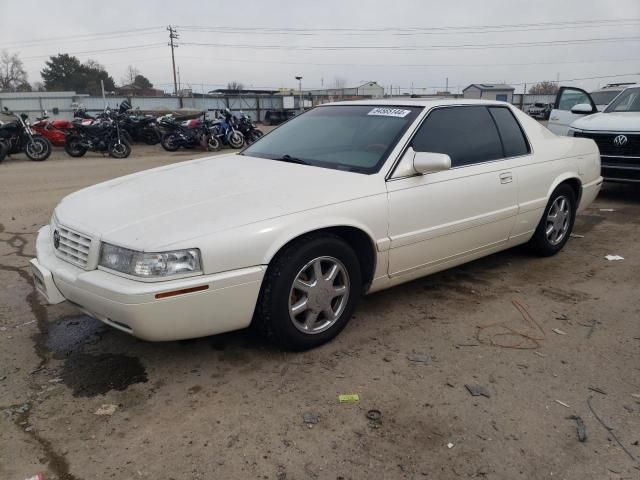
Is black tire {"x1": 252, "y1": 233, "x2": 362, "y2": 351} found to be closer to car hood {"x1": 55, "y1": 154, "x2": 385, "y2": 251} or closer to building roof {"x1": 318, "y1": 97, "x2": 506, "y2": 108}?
car hood {"x1": 55, "y1": 154, "x2": 385, "y2": 251}

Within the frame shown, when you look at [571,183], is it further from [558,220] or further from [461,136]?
[461,136]

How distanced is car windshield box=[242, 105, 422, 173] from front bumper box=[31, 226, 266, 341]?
117 centimetres

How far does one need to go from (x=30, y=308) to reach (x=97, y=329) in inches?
28.3

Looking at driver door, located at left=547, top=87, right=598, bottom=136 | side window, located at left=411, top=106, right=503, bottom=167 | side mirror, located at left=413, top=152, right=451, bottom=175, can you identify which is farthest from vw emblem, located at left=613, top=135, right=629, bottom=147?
side mirror, located at left=413, top=152, right=451, bottom=175

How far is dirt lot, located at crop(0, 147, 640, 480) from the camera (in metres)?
2.27

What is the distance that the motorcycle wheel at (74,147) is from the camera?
1431 centimetres

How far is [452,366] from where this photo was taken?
304 centimetres

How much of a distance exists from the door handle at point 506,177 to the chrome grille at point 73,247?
118 inches

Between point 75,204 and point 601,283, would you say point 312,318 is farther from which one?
point 601,283

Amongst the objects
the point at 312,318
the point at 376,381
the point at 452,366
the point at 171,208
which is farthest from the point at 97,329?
the point at 452,366

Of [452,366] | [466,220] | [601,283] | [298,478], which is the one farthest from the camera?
[601,283]

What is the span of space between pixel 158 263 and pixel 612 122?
23.5 ft

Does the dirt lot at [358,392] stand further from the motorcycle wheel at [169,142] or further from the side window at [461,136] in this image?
the motorcycle wheel at [169,142]

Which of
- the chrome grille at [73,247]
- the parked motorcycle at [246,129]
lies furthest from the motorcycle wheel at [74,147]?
the chrome grille at [73,247]
